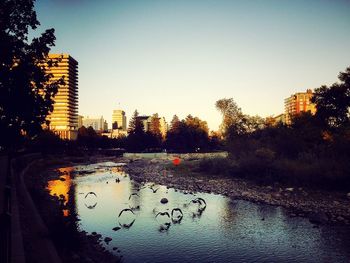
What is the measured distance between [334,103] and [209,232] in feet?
127

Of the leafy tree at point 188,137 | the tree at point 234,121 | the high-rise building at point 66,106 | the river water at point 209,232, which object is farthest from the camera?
the high-rise building at point 66,106

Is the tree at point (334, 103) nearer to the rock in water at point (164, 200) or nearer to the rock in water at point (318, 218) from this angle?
the rock in water at point (318, 218)

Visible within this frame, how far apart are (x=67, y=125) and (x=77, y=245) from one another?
558ft

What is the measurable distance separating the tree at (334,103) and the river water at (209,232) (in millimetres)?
30025

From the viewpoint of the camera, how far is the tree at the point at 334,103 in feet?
153

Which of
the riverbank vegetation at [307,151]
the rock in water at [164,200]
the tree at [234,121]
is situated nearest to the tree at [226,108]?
the tree at [234,121]

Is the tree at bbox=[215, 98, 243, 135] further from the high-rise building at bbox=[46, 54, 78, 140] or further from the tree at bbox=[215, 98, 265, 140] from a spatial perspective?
the high-rise building at bbox=[46, 54, 78, 140]

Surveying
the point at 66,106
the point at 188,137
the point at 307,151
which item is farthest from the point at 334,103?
the point at 66,106

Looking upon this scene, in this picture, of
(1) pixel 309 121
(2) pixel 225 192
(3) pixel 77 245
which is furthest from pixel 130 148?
(3) pixel 77 245

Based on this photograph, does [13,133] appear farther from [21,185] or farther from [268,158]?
[268,158]

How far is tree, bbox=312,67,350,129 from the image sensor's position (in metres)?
46.5

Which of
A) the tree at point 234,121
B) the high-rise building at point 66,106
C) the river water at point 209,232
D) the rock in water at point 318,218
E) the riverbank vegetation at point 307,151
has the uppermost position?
the high-rise building at point 66,106

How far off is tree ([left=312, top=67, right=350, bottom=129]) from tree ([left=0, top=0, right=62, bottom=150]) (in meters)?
45.4

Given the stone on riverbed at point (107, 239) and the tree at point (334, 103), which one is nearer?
the stone on riverbed at point (107, 239)
